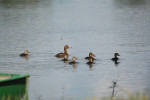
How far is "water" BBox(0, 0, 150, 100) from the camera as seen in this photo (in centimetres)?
2012

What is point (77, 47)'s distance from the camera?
1187 inches

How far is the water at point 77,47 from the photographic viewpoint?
2012 cm

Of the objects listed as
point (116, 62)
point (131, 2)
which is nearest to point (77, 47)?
point (116, 62)

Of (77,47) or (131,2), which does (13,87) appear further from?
(131,2)

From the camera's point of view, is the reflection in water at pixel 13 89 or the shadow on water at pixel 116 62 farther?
the shadow on water at pixel 116 62

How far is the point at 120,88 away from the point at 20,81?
197 inches

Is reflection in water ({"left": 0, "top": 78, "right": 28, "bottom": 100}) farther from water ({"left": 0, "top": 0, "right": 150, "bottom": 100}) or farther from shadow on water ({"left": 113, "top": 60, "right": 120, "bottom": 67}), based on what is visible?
shadow on water ({"left": 113, "top": 60, "right": 120, "bottom": 67})

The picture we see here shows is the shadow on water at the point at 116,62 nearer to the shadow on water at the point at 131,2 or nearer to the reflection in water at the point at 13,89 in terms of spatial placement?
the reflection in water at the point at 13,89

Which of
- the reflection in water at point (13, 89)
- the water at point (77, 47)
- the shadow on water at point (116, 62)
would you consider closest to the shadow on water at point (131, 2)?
the water at point (77, 47)

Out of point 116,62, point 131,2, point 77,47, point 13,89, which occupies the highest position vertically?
point 131,2

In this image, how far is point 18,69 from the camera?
2370 cm

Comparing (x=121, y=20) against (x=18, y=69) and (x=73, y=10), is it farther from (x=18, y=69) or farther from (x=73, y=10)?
(x=18, y=69)

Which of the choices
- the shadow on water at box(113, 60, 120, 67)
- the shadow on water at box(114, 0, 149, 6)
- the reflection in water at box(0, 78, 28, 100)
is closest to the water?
the shadow on water at box(113, 60, 120, 67)

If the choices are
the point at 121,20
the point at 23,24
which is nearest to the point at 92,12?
the point at 121,20
